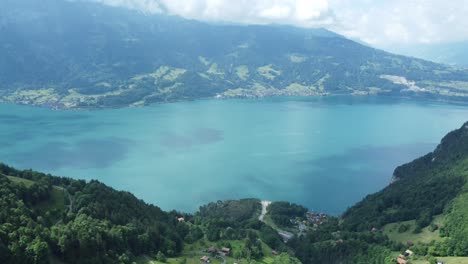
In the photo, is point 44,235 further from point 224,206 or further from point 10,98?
point 10,98

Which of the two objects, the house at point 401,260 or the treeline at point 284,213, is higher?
the house at point 401,260

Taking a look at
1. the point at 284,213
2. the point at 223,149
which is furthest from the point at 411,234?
the point at 223,149

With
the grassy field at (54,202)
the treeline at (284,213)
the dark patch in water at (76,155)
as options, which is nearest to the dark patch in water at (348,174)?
the treeline at (284,213)

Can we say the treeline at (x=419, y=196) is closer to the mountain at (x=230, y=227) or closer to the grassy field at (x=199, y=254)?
the mountain at (x=230, y=227)

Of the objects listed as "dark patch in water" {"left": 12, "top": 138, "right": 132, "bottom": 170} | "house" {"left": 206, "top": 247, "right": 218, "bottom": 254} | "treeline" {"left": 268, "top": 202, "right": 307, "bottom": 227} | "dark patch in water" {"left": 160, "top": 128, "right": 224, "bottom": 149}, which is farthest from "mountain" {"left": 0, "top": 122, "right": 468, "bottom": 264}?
"dark patch in water" {"left": 160, "top": 128, "right": 224, "bottom": 149}

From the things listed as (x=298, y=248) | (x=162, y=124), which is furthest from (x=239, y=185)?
(x=162, y=124)

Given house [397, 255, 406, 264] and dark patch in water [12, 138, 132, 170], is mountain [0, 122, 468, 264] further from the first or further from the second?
dark patch in water [12, 138, 132, 170]
